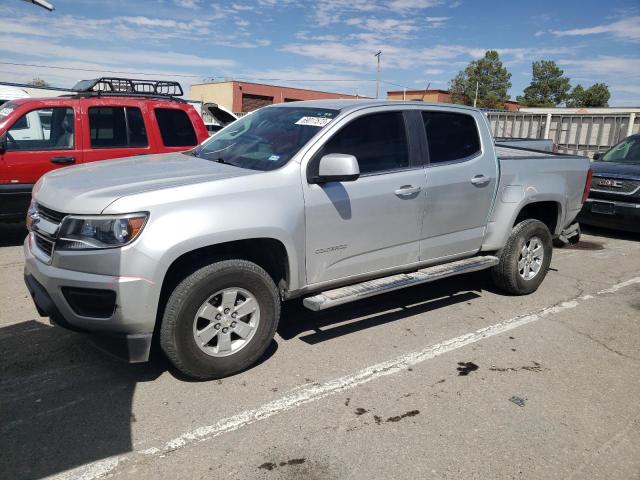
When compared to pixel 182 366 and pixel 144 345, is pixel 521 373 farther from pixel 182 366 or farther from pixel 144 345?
pixel 144 345

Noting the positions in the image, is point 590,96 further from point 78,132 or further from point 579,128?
point 78,132

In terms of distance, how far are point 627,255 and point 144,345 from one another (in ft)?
23.3

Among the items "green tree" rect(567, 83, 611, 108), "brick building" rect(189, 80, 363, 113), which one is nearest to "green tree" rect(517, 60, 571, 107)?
"green tree" rect(567, 83, 611, 108)

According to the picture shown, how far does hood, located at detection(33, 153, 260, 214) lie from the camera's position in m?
3.11

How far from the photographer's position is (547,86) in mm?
78062

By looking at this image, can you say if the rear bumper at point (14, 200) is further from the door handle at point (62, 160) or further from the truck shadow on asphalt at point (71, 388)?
the truck shadow on asphalt at point (71, 388)

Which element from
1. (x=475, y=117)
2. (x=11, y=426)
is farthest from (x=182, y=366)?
(x=475, y=117)

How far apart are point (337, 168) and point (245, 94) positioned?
2112 inches

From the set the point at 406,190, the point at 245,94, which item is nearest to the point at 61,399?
the point at 406,190

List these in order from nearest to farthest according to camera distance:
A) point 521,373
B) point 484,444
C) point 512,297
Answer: point 484,444 → point 521,373 → point 512,297

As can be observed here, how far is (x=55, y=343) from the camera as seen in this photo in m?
3.95

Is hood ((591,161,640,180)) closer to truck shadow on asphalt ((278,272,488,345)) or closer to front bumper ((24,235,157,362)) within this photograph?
truck shadow on asphalt ((278,272,488,345))

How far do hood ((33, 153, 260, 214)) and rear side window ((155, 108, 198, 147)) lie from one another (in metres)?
3.18

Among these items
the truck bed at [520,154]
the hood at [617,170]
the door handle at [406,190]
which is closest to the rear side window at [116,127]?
the door handle at [406,190]
